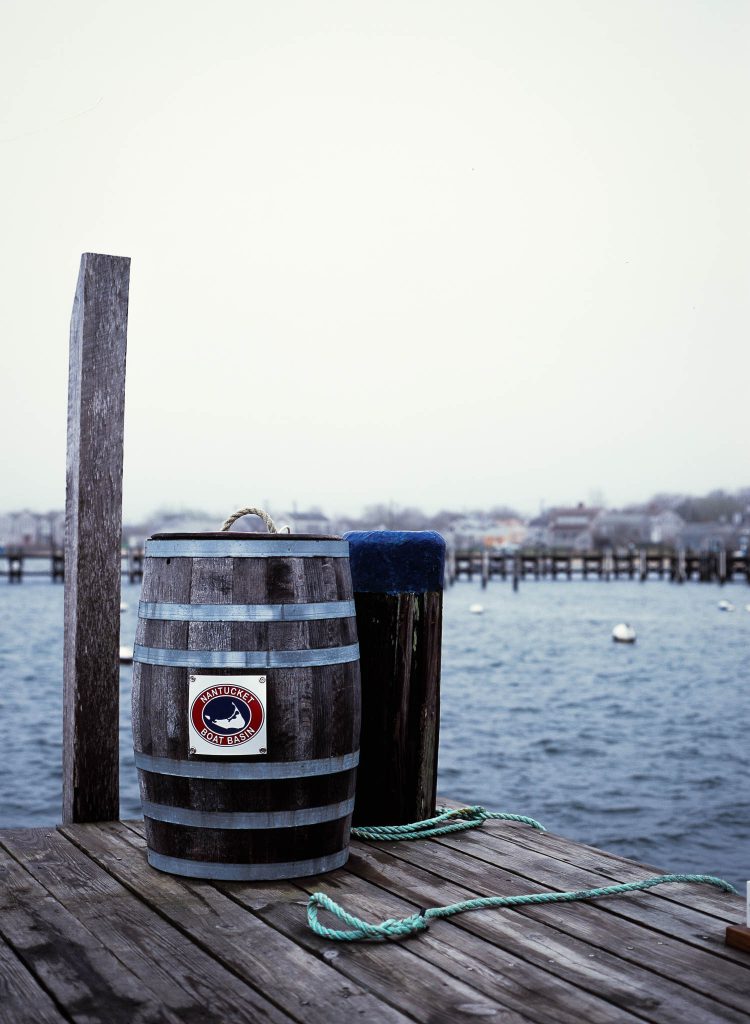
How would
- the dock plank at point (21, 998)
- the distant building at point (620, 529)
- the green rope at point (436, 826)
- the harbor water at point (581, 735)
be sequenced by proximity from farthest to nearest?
the distant building at point (620, 529)
the harbor water at point (581, 735)
the green rope at point (436, 826)
the dock plank at point (21, 998)

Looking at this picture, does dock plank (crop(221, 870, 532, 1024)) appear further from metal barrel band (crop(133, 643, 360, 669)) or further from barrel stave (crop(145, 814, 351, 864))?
metal barrel band (crop(133, 643, 360, 669))

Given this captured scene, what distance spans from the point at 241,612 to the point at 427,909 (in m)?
1.01

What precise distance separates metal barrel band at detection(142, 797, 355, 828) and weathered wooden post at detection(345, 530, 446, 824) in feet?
2.37

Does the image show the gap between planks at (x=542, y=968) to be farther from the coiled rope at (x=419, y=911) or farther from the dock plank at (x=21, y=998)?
the dock plank at (x=21, y=998)

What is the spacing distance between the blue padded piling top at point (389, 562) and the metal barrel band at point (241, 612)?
74 cm

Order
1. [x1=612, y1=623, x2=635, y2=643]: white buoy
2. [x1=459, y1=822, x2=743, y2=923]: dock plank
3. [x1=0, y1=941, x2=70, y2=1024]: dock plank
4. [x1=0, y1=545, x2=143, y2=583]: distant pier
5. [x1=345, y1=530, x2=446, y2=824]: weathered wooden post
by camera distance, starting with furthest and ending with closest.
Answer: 1. [x1=0, y1=545, x2=143, y2=583]: distant pier
2. [x1=612, y1=623, x2=635, y2=643]: white buoy
3. [x1=345, y1=530, x2=446, y2=824]: weathered wooden post
4. [x1=459, y1=822, x2=743, y2=923]: dock plank
5. [x1=0, y1=941, x2=70, y2=1024]: dock plank

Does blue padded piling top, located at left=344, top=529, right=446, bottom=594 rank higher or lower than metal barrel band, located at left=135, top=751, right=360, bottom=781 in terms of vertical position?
higher

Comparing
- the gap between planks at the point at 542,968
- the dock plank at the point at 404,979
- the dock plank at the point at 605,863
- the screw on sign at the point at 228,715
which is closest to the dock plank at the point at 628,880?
the dock plank at the point at 605,863

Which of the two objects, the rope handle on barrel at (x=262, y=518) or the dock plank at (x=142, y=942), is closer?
the dock plank at (x=142, y=942)

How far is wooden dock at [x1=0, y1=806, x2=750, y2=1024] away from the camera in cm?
229

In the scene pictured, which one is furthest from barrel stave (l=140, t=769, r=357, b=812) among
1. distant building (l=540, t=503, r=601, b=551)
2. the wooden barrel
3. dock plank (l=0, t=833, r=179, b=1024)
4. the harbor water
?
distant building (l=540, t=503, r=601, b=551)

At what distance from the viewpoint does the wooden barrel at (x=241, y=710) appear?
318cm

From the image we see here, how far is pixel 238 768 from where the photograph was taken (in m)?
3.17

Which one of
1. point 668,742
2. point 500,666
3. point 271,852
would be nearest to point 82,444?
point 271,852
